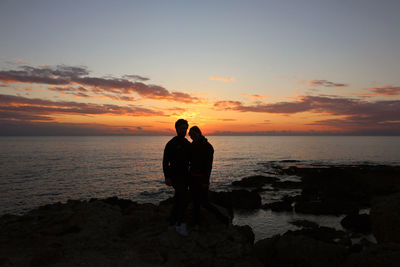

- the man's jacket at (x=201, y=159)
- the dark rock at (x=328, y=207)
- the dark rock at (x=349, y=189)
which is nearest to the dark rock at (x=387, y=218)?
the man's jacket at (x=201, y=159)

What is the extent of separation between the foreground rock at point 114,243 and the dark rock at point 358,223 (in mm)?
15449

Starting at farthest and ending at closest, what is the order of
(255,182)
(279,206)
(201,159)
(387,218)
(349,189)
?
(255,182) → (349,189) → (279,206) → (387,218) → (201,159)

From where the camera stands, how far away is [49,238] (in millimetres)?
7957

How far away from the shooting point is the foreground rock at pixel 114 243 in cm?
644

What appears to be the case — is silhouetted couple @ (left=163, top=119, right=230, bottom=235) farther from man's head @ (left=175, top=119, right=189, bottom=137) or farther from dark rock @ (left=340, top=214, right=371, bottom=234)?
dark rock @ (left=340, top=214, right=371, bottom=234)

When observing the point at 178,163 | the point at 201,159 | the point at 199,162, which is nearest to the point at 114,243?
the point at 178,163

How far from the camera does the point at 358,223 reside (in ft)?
62.2

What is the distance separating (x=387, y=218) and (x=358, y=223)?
1053cm

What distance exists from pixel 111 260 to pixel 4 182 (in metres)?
42.8

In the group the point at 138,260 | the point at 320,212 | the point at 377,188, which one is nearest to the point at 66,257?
the point at 138,260

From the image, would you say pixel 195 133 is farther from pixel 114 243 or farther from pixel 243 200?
pixel 243 200

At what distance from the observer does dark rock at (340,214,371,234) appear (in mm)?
18408

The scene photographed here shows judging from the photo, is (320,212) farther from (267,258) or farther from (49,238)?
(49,238)

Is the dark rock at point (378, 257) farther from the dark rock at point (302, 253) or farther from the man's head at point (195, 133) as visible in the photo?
the man's head at point (195, 133)
